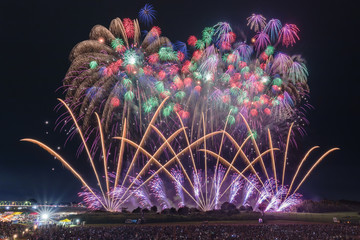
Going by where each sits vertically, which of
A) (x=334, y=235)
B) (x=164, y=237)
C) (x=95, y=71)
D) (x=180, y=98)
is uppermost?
(x=95, y=71)

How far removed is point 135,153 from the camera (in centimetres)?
4166

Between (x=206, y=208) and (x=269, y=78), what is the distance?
783 inches

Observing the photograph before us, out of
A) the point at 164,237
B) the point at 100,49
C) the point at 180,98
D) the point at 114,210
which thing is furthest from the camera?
the point at 114,210

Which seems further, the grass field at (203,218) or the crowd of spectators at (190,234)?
the grass field at (203,218)

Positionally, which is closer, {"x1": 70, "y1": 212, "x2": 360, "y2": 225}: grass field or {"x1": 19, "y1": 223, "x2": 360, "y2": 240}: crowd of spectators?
{"x1": 19, "y1": 223, "x2": 360, "y2": 240}: crowd of spectators

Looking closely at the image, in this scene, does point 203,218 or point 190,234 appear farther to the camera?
point 203,218

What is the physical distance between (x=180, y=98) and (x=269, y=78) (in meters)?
10.7

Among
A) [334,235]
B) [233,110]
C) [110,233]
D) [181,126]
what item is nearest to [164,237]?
[110,233]

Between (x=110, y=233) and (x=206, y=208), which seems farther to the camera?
(x=206, y=208)

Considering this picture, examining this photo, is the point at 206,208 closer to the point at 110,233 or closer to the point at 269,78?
the point at 269,78


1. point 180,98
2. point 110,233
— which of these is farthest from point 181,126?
point 110,233

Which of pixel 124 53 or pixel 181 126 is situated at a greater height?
pixel 124 53

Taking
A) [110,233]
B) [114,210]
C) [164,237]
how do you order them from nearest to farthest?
[164,237] → [110,233] → [114,210]

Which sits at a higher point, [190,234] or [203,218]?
[190,234]
